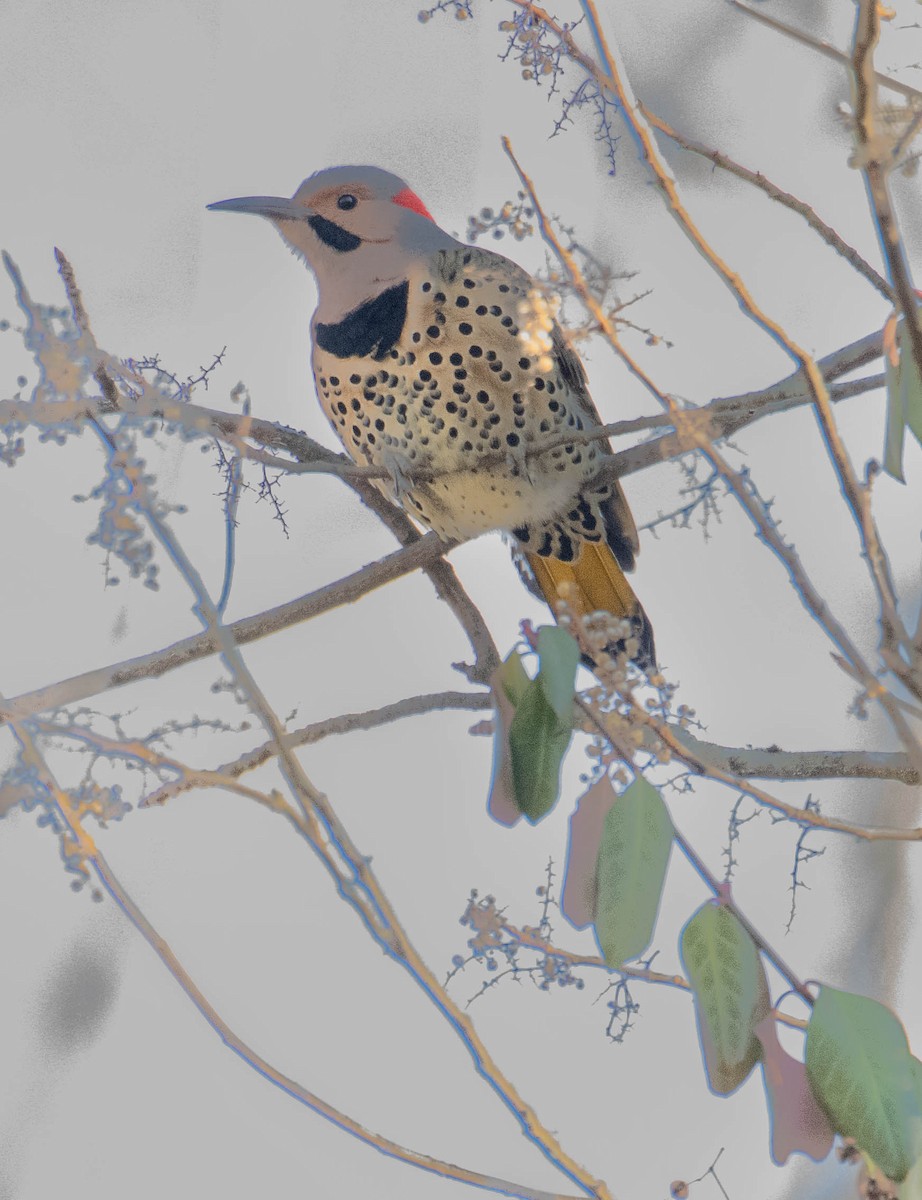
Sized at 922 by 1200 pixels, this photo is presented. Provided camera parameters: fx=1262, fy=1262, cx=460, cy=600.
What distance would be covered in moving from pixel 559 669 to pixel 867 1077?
Result: 0.21 meters

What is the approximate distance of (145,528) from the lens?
20.9 inches

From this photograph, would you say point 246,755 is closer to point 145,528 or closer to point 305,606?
point 305,606

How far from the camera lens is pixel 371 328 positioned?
92 centimetres

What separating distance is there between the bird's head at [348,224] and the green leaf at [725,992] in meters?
0.60

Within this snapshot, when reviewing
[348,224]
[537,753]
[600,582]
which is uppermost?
[348,224]

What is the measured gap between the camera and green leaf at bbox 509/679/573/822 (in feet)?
1.87

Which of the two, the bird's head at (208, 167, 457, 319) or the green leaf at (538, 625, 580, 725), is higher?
the bird's head at (208, 167, 457, 319)

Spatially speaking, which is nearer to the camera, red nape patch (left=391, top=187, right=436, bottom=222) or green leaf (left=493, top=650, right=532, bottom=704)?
green leaf (left=493, top=650, right=532, bottom=704)

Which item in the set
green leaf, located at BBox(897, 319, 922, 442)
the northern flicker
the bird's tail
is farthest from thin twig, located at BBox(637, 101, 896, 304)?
the bird's tail

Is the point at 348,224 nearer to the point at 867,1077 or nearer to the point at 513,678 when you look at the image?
the point at 513,678

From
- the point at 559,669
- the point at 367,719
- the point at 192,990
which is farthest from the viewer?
the point at 367,719

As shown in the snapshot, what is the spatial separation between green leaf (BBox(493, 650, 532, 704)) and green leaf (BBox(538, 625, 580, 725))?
1cm

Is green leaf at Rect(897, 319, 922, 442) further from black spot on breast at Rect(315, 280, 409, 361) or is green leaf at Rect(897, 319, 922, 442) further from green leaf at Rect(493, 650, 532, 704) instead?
black spot on breast at Rect(315, 280, 409, 361)

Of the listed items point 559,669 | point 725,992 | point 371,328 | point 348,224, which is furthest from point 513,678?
point 348,224
